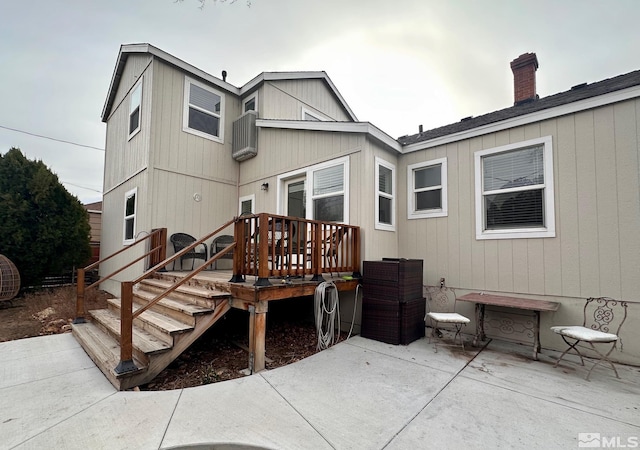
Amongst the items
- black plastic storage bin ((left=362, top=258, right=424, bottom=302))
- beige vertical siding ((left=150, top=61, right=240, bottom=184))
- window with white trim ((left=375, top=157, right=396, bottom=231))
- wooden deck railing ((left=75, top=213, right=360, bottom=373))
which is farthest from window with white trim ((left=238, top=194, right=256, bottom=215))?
black plastic storage bin ((left=362, top=258, right=424, bottom=302))

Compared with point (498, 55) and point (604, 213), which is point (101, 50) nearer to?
point (498, 55)

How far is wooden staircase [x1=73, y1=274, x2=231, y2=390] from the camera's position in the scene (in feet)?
9.19

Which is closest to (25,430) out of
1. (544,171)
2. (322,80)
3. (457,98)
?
(544,171)

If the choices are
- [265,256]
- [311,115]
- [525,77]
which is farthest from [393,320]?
[311,115]

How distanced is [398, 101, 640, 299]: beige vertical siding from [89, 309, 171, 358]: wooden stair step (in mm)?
4265

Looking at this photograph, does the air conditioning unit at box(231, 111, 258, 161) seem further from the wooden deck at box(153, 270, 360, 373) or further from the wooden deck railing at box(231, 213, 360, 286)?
the wooden deck at box(153, 270, 360, 373)

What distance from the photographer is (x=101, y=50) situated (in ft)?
26.5

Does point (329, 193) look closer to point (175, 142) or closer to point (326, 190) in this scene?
point (326, 190)

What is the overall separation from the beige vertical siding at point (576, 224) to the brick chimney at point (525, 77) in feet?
7.49

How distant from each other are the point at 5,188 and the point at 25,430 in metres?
7.49

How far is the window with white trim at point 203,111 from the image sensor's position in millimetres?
6469

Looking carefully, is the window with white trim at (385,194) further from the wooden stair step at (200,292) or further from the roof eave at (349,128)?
the wooden stair step at (200,292)

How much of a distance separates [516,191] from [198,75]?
705cm

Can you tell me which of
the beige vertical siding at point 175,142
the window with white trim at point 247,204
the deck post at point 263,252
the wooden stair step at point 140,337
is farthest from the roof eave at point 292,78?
the wooden stair step at point 140,337
